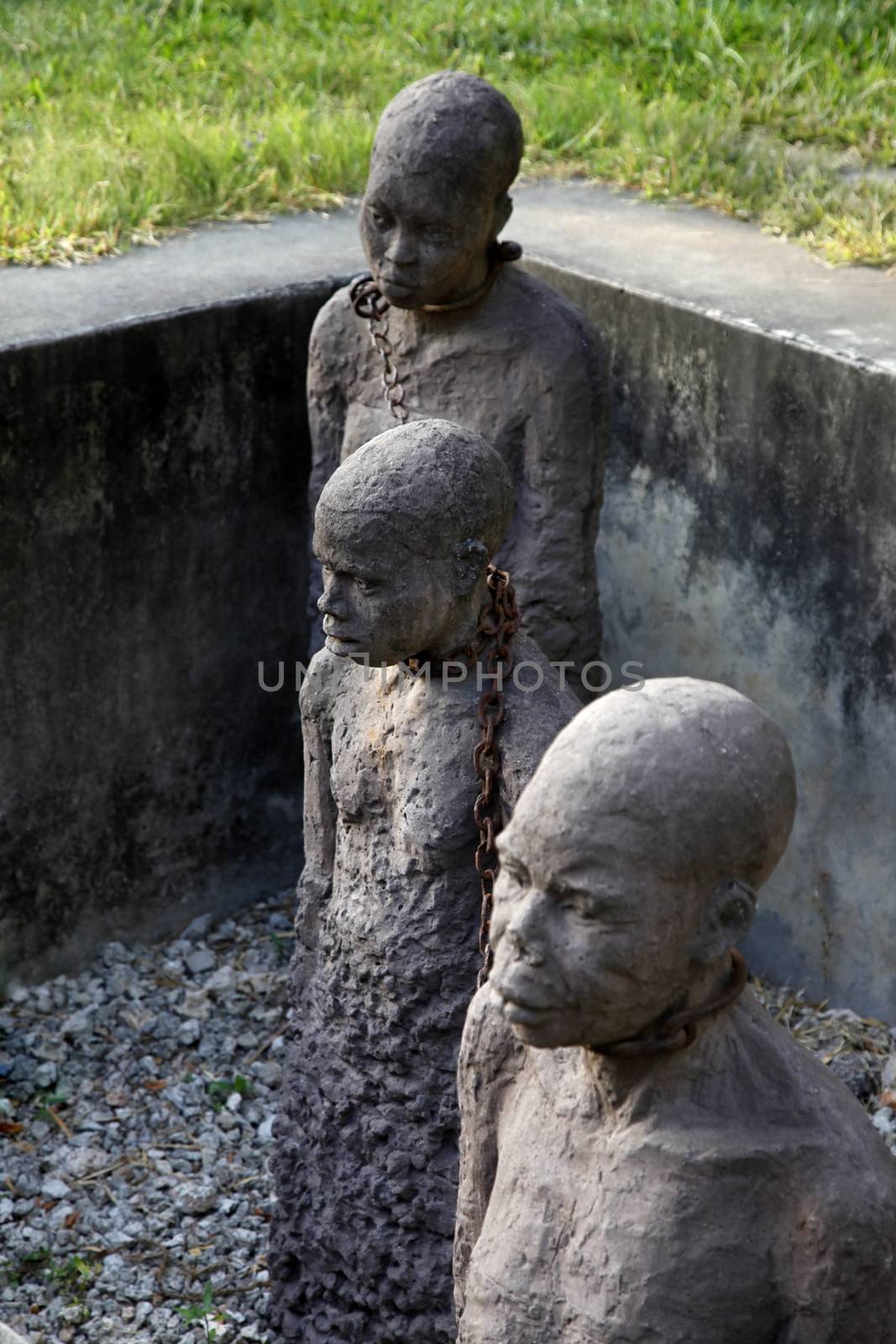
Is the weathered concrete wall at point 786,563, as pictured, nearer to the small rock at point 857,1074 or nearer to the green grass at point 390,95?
the small rock at point 857,1074

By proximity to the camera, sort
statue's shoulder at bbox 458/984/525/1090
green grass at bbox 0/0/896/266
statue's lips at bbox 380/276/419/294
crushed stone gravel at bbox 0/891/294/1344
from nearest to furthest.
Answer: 1. statue's shoulder at bbox 458/984/525/1090
2. crushed stone gravel at bbox 0/891/294/1344
3. statue's lips at bbox 380/276/419/294
4. green grass at bbox 0/0/896/266

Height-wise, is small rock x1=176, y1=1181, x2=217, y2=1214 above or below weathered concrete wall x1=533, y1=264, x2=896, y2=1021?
below

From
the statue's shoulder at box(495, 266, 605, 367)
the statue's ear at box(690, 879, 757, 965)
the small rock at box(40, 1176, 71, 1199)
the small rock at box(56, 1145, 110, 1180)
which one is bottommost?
the small rock at box(40, 1176, 71, 1199)

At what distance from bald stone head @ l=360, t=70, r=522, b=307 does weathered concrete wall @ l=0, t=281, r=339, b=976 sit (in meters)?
0.99

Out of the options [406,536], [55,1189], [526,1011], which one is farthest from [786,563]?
[526,1011]

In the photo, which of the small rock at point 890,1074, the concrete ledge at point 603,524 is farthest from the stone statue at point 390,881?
the concrete ledge at point 603,524

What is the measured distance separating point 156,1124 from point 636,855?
9.89ft

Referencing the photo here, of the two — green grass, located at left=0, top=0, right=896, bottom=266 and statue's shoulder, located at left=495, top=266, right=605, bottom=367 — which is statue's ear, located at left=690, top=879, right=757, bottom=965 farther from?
green grass, located at left=0, top=0, right=896, bottom=266

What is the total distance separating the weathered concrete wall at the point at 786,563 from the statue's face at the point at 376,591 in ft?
6.89

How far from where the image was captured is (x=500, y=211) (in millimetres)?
4551

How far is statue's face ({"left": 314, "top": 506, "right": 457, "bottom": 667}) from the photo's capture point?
311 centimetres

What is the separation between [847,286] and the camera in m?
5.59

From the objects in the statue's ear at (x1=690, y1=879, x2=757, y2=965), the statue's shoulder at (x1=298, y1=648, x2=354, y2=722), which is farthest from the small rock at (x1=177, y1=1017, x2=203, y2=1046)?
the statue's ear at (x1=690, y1=879, x2=757, y2=965)

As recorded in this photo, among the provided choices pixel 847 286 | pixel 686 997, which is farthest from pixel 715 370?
pixel 686 997
